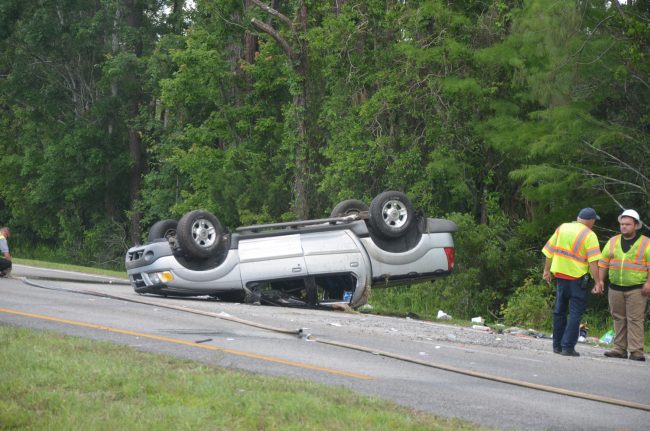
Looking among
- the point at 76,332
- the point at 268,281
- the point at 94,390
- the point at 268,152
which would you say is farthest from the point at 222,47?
the point at 94,390

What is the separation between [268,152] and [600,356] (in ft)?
83.2

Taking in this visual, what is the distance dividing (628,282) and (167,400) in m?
6.58

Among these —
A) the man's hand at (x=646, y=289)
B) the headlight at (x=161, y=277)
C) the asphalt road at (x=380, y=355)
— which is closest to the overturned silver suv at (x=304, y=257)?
the headlight at (x=161, y=277)

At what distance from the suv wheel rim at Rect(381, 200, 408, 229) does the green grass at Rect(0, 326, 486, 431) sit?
7.57 metres

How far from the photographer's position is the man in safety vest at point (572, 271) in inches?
464

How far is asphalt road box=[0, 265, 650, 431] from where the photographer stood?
26.8ft

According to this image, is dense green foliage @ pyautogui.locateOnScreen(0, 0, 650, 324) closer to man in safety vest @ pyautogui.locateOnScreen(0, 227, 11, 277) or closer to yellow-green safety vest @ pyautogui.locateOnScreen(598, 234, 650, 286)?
yellow-green safety vest @ pyautogui.locateOnScreen(598, 234, 650, 286)

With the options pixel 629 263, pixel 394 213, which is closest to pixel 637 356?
pixel 629 263

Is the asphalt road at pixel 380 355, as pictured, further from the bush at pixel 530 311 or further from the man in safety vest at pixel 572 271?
the bush at pixel 530 311

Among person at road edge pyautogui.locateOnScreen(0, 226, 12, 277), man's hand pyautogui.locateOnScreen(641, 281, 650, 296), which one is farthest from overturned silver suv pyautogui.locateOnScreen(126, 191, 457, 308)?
man's hand pyautogui.locateOnScreen(641, 281, 650, 296)

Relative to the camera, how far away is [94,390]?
7.91 meters

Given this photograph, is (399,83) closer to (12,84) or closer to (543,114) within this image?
(543,114)

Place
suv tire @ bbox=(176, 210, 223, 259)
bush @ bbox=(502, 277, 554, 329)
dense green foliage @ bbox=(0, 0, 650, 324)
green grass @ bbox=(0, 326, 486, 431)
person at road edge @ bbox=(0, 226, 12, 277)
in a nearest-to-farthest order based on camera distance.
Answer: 1. green grass @ bbox=(0, 326, 486, 431)
2. suv tire @ bbox=(176, 210, 223, 259)
3. bush @ bbox=(502, 277, 554, 329)
4. person at road edge @ bbox=(0, 226, 12, 277)
5. dense green foliage @ bbox=(0, 0, 650, 324)

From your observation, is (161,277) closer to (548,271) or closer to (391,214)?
(391,214)
